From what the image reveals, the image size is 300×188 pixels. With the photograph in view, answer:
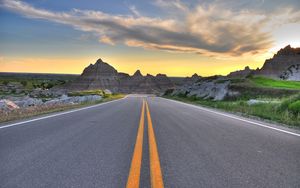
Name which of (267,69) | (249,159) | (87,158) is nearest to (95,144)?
(87,158)

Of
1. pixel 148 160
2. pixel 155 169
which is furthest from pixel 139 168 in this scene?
pixel 148 160

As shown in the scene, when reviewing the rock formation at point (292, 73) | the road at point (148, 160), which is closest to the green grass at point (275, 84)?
the road at point (148, 160)

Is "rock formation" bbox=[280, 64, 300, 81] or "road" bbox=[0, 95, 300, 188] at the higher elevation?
"rock formation" bbox=[280, 64, 300, 81]

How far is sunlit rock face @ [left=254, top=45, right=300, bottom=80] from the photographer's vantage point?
99625 mm

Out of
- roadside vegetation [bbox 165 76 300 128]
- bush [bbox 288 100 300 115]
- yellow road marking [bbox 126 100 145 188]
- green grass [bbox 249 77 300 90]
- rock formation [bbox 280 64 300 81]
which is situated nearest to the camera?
yellow road marking [bbox 126 100 145 188]

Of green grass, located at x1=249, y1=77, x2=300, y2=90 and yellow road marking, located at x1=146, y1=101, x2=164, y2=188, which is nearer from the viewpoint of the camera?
yellow road marking, located at x1=146, y1=101, x2=164, y2=188

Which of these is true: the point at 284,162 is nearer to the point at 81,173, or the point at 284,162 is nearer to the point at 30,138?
the point at 81,173

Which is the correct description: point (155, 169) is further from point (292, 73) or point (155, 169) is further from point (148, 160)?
point (292, 73)

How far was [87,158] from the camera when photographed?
18.4 ft

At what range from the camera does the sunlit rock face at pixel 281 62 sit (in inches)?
3922

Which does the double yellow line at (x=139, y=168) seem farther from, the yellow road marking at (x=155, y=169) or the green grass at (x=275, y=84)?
the green grass at (x=275, y=84)

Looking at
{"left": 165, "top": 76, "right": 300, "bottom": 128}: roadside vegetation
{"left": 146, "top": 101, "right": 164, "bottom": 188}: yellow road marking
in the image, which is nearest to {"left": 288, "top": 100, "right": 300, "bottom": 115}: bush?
{"left": 165, "top": 76, "right": 300, "bottom": 128}: roadside vegetation

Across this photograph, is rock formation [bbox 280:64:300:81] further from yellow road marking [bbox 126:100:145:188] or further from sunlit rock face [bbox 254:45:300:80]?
yellow road marking [bbox 126:100:145:188]

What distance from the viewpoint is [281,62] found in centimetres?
10512
